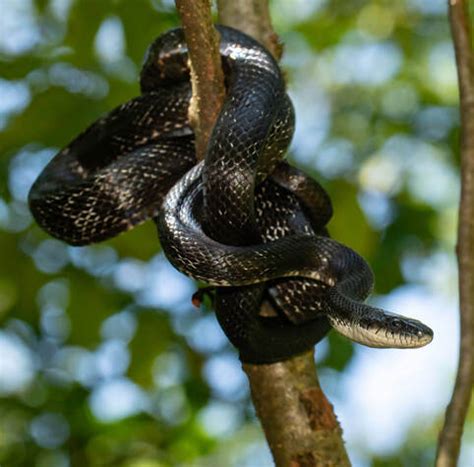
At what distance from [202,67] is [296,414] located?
1.27m

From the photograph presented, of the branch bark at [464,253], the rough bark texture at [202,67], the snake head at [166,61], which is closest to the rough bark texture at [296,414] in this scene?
the branch bark at [464,253]

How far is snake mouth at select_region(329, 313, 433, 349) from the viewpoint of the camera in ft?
10.3

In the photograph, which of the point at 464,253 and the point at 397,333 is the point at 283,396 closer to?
the point at 397,333

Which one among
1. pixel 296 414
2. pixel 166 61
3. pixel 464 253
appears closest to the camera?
pixel 464 253

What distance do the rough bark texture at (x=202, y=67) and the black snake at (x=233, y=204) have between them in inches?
3.5

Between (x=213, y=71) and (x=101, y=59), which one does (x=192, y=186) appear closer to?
(x=213, y=71)

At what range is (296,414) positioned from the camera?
3326 mm

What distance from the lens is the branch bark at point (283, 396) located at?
Answer: 322cm

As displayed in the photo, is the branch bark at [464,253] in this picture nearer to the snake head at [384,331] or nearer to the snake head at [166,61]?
the snake head at [384,331]

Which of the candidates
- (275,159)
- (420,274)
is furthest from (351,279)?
(420,274)

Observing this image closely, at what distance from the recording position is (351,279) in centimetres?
337

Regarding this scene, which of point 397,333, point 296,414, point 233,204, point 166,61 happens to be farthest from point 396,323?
point 166,61

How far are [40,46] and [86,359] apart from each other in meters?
1.71

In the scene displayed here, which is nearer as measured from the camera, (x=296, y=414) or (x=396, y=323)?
(x=396, y=323)
